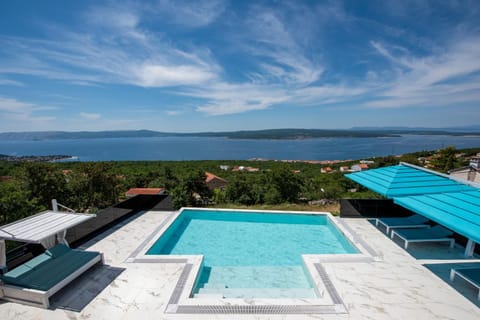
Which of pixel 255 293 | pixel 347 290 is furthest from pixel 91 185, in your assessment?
pixel 347 290

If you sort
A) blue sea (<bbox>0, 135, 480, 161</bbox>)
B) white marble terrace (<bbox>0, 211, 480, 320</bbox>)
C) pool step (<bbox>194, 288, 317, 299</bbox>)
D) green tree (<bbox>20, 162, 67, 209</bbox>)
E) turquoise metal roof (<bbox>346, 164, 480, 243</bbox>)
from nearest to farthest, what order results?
white marble terrace (<bbox>0, 211, 480, 320</bbox>) → turquoise metal roof (<bbox>346, 164, 480, 243</bbox>) → pool step (<bbox>194, 288, 317, 299</bbox>) → green tree (<bbox>20, 162, 67, 209</bbox>) → blue sea (<bbox>0, 135, 480, 161</bbox>)

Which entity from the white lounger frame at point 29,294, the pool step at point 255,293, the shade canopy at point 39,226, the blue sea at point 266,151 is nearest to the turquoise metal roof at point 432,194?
the pool step at point 255,293

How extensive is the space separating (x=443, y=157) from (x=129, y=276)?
890 inches

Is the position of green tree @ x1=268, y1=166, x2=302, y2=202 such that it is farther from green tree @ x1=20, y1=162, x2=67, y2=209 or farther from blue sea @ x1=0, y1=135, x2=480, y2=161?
blue sea @ x1=0, y1=135, x2=480, y2=161

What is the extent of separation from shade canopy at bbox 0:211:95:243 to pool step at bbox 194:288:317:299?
222 centimetres

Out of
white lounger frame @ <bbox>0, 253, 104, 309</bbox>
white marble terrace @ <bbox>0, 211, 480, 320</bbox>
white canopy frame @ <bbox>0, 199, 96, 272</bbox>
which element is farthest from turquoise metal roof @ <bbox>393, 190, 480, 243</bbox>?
white canopy frame @ <bbox>0, 199, 96, 272</bbox>

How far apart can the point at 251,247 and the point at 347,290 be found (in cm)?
252

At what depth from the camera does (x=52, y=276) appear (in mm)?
3084

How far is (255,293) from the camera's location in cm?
345

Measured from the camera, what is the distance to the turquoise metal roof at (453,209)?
2.98m

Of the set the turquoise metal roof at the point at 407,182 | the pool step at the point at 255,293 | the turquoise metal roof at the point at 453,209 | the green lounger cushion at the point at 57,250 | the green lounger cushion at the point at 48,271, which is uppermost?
the turquoise metal roof at the point at 407,182

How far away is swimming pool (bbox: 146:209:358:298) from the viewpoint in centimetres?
377

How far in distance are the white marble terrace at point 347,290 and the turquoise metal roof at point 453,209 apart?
987 mm

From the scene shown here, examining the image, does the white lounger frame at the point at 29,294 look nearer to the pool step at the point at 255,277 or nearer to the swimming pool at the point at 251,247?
the swimming pool at the point at 251,247
